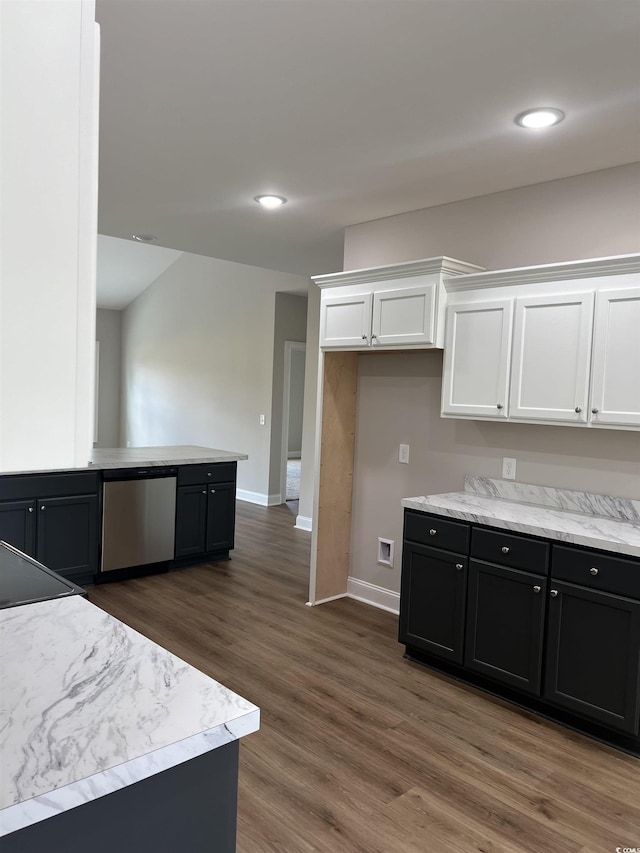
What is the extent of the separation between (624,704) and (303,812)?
1.36 m

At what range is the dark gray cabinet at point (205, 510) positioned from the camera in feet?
15.9

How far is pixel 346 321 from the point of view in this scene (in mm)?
3908

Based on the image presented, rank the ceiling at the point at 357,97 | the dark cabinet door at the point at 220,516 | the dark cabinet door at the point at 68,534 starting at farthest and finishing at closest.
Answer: the dark cabinet door at the point at 220,516
the dark cabinet door at the point at 68,534
the ceiling at the point at 357,97

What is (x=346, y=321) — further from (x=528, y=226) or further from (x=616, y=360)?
(x=616, y=360)

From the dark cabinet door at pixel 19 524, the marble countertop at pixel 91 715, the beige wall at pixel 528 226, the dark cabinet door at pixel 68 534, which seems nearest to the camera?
the marble countertop at pixel 91 715

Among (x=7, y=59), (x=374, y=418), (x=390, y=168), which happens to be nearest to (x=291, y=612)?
(x=374, y=418)

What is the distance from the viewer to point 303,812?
7.04 ft

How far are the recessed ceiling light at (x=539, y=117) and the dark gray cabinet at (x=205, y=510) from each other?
3315 mm

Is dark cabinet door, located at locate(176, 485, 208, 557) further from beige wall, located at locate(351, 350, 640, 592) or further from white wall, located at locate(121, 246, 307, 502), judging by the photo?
white wall, located at locate(121, 246, 307, 502)

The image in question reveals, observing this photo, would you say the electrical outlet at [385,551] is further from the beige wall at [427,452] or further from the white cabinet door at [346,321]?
the white cabinet door at [346,321]

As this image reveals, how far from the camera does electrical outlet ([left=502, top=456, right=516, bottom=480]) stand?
3.48 metres

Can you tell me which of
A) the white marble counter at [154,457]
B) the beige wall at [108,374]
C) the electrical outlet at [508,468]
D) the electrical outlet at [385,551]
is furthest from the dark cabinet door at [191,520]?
the beige wall at [108,374]

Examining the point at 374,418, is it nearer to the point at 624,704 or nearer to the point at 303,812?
the point at 624,704

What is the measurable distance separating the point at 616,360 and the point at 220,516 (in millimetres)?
3366
